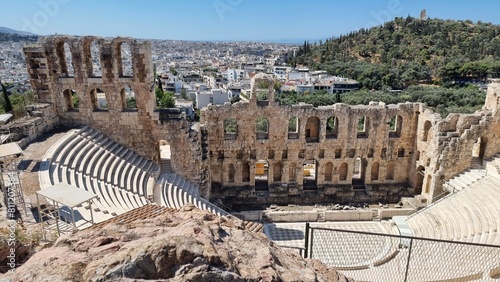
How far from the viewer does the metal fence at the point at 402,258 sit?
11.2 m

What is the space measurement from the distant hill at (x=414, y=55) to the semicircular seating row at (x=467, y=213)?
53.3m

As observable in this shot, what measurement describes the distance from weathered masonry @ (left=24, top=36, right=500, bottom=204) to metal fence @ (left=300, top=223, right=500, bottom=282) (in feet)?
22.7

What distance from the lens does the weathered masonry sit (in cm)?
2003

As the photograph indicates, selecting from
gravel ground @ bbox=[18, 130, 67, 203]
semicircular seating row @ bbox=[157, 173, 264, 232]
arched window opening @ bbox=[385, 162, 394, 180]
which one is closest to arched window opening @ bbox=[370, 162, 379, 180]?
arched window opening @ bbox=[385, 162, 394, 180]

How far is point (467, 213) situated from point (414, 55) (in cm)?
7448

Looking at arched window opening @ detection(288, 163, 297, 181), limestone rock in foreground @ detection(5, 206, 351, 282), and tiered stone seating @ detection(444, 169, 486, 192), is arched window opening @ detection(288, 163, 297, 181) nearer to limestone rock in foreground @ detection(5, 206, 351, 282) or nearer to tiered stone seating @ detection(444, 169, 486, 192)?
tiered stone seating @ detection(444, 169, 486, 192)

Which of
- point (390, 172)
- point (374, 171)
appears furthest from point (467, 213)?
point (374, 171)

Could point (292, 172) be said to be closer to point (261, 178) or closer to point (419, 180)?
point (261, 178)

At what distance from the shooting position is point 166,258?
4.41 m

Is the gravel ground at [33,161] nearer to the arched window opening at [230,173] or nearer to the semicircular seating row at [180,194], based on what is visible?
the semicircular seating row at [180,194]

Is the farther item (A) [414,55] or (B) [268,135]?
(A) [414,55]

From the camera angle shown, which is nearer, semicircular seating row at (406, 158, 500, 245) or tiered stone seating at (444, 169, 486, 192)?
semicircular seating row at (406, 158, 500, 245)

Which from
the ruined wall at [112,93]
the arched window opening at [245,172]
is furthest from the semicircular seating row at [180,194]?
the arched window opening at [245,172]

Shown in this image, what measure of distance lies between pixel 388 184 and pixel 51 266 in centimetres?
2362
